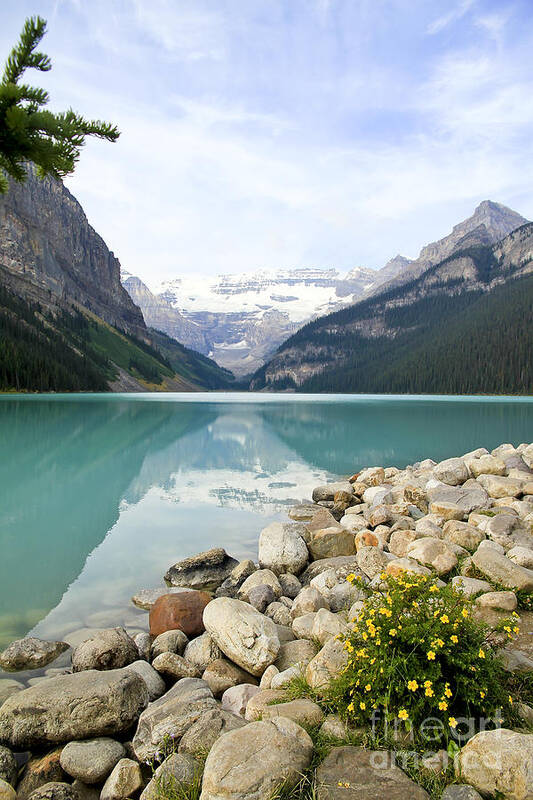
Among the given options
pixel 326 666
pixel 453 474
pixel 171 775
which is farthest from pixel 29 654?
pixel 453 474

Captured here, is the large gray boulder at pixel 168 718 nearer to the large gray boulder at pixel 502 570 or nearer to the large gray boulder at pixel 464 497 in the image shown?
the large gray boulder at pixel 502 570

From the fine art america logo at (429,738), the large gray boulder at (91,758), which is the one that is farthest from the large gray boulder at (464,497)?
the large gray boulder at (91,758)

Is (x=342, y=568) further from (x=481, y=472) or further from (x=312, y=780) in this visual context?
(x=481, y=472)

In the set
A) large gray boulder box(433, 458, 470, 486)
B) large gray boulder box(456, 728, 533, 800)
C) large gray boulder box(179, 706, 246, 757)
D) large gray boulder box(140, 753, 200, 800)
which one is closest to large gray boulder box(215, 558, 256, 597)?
large gray boulder box(179, 706, 246, 757)

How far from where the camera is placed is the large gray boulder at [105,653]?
284 inches

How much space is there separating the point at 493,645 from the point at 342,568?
5032mm

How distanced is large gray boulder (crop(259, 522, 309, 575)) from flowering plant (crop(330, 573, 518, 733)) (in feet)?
22.2

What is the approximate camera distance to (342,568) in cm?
1043

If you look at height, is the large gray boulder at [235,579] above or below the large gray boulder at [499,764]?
below

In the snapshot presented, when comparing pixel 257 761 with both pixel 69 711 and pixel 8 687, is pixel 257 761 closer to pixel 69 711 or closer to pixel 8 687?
pixel 69 711

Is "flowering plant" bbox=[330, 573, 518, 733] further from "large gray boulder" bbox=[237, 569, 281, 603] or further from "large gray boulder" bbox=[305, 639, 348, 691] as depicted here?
"large gray boulder" bbox=[237, 569, 281, 603]

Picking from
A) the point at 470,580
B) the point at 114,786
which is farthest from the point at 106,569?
the point at 470,580

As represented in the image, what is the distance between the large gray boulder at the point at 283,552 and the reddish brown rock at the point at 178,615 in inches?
118

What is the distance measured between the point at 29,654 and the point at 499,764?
7.38 metres
